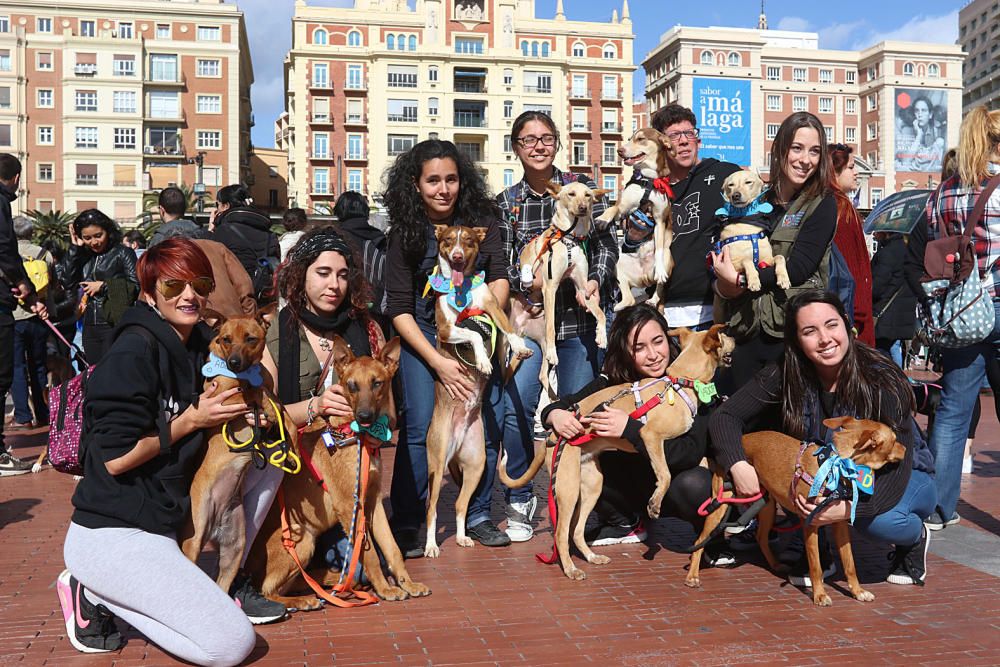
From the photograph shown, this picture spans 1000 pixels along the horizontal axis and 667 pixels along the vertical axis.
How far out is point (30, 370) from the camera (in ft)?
34.2

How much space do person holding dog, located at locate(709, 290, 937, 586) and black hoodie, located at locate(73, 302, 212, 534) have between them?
278cm

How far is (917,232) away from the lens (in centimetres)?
578

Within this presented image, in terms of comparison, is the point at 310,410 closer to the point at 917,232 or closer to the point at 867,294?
the point at 867,294

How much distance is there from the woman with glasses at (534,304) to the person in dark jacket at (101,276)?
366 cm

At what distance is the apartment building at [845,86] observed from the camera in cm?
8475

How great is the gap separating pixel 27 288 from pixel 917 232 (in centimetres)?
736

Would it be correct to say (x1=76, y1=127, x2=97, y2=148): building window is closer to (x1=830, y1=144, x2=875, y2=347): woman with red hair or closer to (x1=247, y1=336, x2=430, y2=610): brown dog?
(x1=247, y1=336, x2=430, y2=610): brown dog

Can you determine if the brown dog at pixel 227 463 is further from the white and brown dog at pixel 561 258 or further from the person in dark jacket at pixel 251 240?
the person in dark jacket at pixel 251 240

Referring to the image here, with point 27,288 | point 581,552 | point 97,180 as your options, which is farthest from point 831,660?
point 97,180

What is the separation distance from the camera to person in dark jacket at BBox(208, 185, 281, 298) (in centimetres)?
793

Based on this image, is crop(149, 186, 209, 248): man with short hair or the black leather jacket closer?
the black leather jacket

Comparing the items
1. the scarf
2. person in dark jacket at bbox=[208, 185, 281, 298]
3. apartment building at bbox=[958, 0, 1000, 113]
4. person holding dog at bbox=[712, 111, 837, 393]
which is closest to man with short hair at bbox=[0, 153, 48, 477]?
person in dark jacket at bbox=[208, 185, 281, 298]

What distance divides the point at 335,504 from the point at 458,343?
4.27ft

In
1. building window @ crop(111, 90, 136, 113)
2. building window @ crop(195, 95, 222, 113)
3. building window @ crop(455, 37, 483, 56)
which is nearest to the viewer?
building window @ crop(111, 90, 136, 113)
